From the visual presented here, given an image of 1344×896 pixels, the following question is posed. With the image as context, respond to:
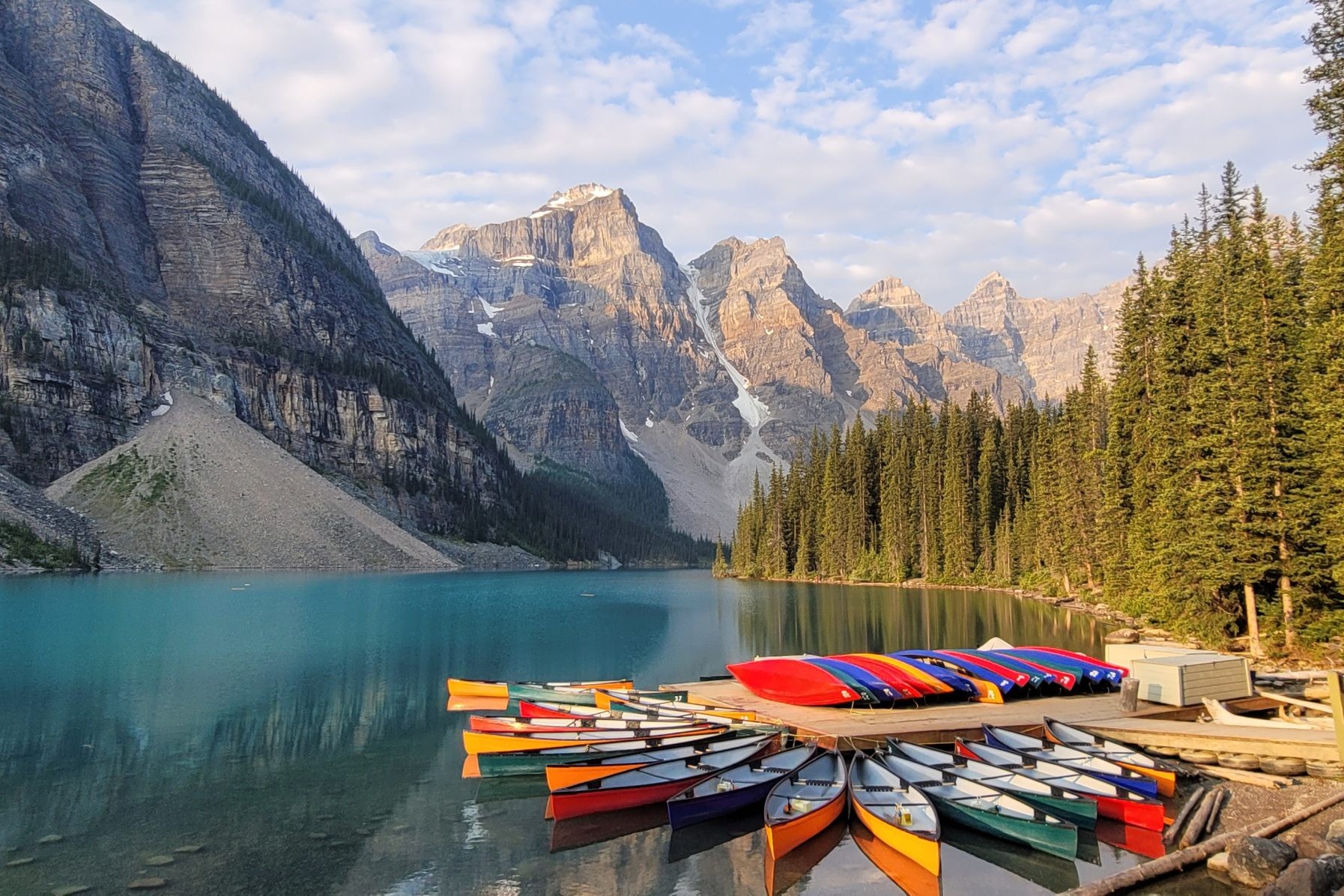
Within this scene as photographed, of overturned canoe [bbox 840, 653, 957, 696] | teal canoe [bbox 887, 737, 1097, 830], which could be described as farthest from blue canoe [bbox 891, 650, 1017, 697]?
teal canoe [bbox 887, 737, 1097, 830]

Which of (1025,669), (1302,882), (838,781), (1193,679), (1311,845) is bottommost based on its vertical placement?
(838,781)

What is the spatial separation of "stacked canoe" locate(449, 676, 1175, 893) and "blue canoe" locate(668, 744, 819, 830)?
3cm

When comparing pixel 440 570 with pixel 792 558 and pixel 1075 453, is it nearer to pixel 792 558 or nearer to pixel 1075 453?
pixel 792 558

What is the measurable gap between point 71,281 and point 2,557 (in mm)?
65465

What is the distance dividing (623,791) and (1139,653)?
65.6 ft

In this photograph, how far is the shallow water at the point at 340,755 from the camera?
15.7 meters

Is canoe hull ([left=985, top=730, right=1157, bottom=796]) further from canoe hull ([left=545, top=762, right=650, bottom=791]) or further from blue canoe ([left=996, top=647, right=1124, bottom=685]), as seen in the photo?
blue canoe ([left=996, top=647, right=1124, bottom=685])

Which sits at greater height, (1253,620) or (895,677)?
(1253,620)

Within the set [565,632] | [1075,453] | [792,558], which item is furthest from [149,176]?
[1075,453]

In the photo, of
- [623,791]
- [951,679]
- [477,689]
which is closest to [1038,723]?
[951,679]

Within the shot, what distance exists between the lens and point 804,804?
17109 mm

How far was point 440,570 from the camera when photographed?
141250 millimetres

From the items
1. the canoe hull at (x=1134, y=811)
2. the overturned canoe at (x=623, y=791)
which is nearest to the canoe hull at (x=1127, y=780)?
the canoe hull at (x=1134, y=811)

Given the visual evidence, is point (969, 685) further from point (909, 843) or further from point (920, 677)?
point (909, 843)
